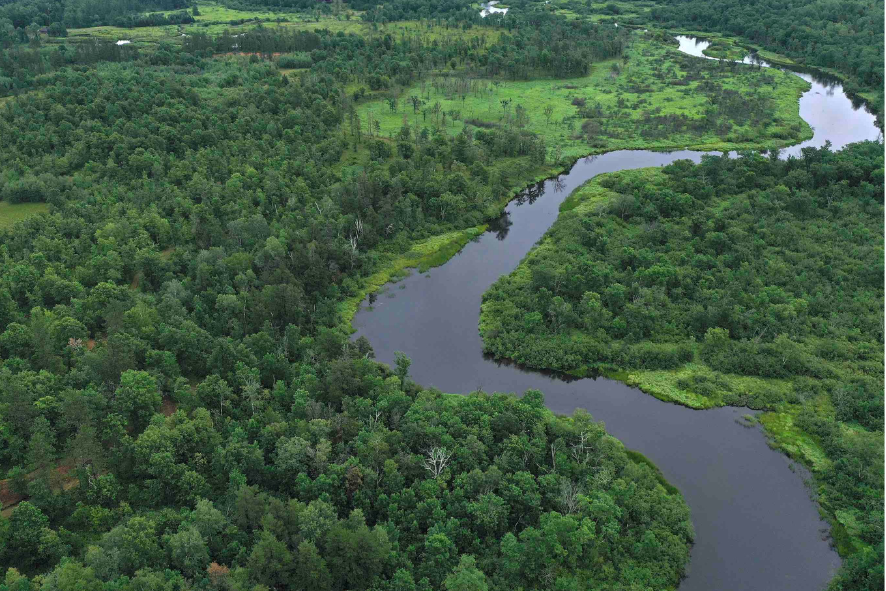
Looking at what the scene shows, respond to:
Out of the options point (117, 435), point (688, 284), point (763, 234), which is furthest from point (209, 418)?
point (763, 234)

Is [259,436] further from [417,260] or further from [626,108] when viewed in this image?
[626,108]

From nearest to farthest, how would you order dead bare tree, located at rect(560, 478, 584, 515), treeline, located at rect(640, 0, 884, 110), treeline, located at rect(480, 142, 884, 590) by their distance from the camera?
dead bare tree, located at rect(560, 478, 584, 515)
treeline, located at rect(480, 142, 884, 590)
treeline, located at rect(640, 0, 884, 110)

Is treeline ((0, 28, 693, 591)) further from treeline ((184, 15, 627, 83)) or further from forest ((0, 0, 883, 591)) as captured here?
treeline ((184, 15, 627, 83))

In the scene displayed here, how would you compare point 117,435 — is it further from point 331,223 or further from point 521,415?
point 331,223

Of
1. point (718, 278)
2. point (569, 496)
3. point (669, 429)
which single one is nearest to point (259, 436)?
point (569, 496)

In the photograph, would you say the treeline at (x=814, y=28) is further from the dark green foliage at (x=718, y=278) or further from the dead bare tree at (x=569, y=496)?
the dead bare tree at (x=569, y=496)

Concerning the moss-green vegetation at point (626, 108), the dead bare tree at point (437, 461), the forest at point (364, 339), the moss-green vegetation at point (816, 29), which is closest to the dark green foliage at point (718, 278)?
the forest at point (364, 339)

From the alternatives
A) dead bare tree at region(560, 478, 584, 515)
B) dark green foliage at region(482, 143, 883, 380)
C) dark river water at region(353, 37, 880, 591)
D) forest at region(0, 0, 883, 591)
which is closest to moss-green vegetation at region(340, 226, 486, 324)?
forest at region(0, 0, 883, 591)
